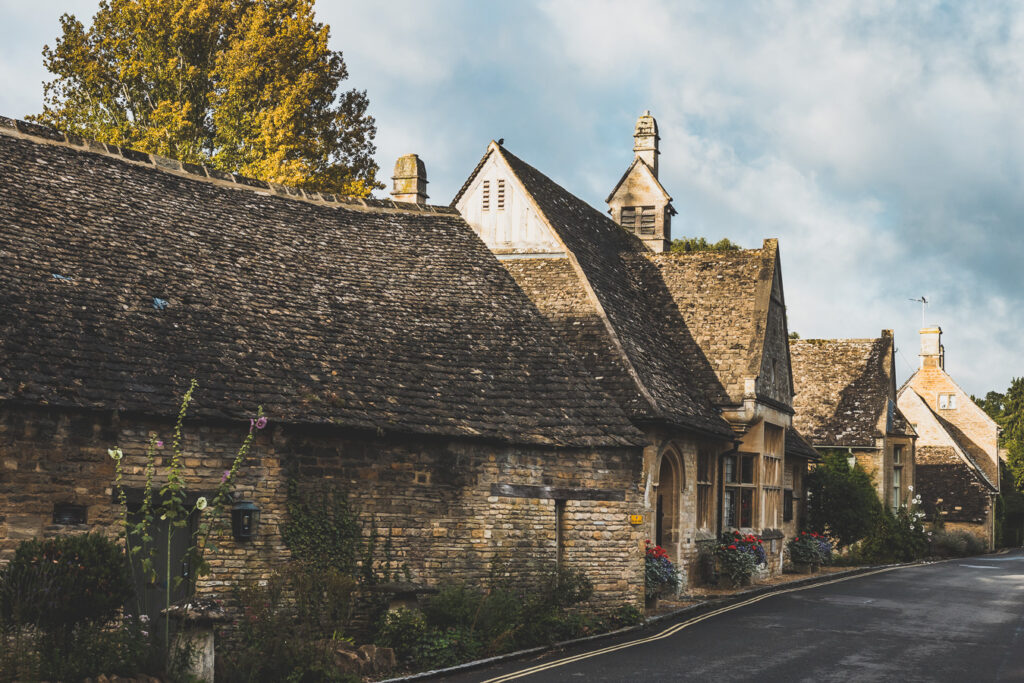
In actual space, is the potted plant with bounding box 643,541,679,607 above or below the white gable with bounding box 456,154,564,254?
below

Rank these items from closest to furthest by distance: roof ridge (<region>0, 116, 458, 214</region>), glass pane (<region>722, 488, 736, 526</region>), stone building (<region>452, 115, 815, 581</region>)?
roof ridge (<region>0, 116, 458, 214</region>) → stone building (<region>452, 115, 815, 581</region>) → glass pane (<region>722, 488, 736, 526</region>)

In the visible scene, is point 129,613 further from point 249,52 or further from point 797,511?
point 797,511

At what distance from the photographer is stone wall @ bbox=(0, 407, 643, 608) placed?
13.8 metres

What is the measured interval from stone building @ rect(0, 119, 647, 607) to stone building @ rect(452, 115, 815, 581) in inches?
96.4

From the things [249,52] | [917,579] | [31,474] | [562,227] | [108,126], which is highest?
[249,52]

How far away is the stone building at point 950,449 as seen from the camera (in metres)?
51.5

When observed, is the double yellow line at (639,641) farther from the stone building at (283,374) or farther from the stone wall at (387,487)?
the stone building at (283,374)

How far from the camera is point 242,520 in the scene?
15.1 metres

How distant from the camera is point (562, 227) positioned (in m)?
26.8

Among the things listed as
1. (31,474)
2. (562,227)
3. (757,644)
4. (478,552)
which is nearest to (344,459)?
(478,552)

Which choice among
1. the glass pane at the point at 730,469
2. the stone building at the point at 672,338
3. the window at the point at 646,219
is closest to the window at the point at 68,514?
the stone building at the point at 672,338

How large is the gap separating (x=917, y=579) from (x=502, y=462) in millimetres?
15228

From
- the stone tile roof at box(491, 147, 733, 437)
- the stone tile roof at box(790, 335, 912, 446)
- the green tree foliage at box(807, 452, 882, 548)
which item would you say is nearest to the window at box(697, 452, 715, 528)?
the stone tile roof at box(491, 147, 733, 437)

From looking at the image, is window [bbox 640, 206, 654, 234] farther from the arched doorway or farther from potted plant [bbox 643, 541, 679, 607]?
potted plant [bbox 643, 541, 679, 607]
